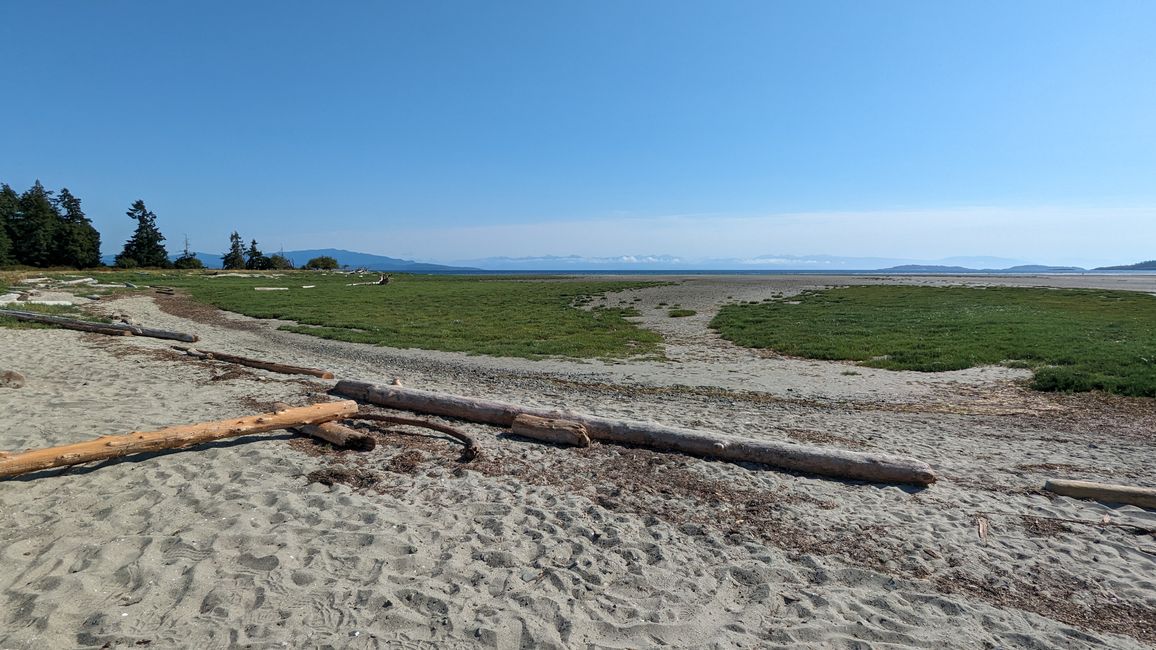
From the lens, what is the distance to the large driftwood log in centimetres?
734

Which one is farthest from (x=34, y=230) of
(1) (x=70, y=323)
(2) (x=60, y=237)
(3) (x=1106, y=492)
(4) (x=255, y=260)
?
(3) (x=1106, y=492)

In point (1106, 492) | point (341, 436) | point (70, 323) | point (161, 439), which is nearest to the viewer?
point (1106, 492)

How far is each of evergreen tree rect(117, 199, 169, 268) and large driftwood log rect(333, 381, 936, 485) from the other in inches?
3787

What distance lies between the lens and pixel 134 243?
85.4m

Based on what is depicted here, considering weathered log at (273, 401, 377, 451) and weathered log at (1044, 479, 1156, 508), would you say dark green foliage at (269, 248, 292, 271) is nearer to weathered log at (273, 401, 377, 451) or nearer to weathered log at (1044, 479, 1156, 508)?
weathered log at (273, 401, 377, 451)

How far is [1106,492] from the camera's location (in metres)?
6.80

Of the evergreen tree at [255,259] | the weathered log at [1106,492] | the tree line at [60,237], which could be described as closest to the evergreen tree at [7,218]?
the tree line at [60,237]

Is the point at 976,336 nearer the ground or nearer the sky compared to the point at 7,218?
nearer the ground

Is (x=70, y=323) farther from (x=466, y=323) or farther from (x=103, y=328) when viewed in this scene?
(x=466, y=323)

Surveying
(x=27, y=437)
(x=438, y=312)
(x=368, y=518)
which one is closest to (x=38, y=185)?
(x=438, y=312)

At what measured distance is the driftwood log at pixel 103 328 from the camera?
17.8 metres

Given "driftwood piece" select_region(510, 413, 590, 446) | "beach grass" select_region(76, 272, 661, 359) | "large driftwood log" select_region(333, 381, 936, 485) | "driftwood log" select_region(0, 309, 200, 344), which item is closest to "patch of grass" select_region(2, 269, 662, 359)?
"beach grass" select_region(76, 272, 661, 359)

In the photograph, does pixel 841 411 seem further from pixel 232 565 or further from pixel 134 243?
pixel 134 243

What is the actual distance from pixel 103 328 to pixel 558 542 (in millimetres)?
19809
